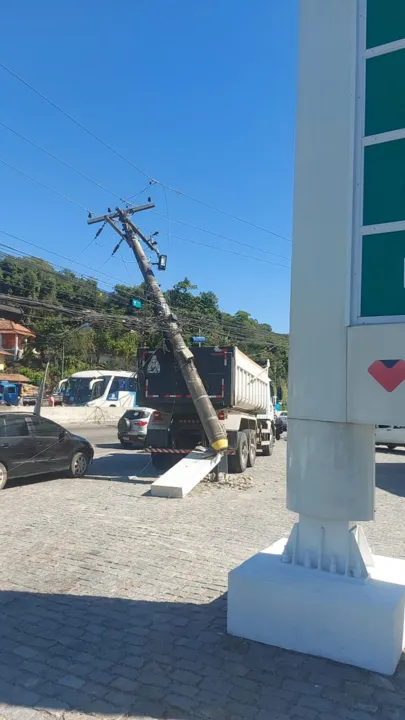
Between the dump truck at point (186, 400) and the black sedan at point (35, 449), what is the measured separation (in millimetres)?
1992

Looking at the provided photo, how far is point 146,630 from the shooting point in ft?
13.3

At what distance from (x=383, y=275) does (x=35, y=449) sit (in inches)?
366

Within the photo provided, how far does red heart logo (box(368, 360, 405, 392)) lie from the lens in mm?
3279

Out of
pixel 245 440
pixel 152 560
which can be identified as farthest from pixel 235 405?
pixel 152 560

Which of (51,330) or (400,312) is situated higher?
(51,330)

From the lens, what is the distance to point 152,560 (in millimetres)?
5809

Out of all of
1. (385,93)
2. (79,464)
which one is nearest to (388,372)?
(385,93)

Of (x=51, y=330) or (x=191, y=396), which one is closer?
(x=191, y=396)

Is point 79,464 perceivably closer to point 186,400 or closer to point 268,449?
point 186,400

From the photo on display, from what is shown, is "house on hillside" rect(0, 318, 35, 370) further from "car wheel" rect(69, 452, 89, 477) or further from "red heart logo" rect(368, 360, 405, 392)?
"red heart logo" rect(368, 360, 405, 392)

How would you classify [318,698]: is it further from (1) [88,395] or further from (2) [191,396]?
(1) [88,395]

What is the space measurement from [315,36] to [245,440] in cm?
1110

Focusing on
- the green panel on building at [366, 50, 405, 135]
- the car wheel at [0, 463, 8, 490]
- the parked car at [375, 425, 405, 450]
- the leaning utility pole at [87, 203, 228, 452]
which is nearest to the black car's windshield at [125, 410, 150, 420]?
the leaning utility pole at [87, 203, 228, 452]

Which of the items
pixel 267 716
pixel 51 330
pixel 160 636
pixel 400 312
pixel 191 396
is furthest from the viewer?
pixel 51 330
